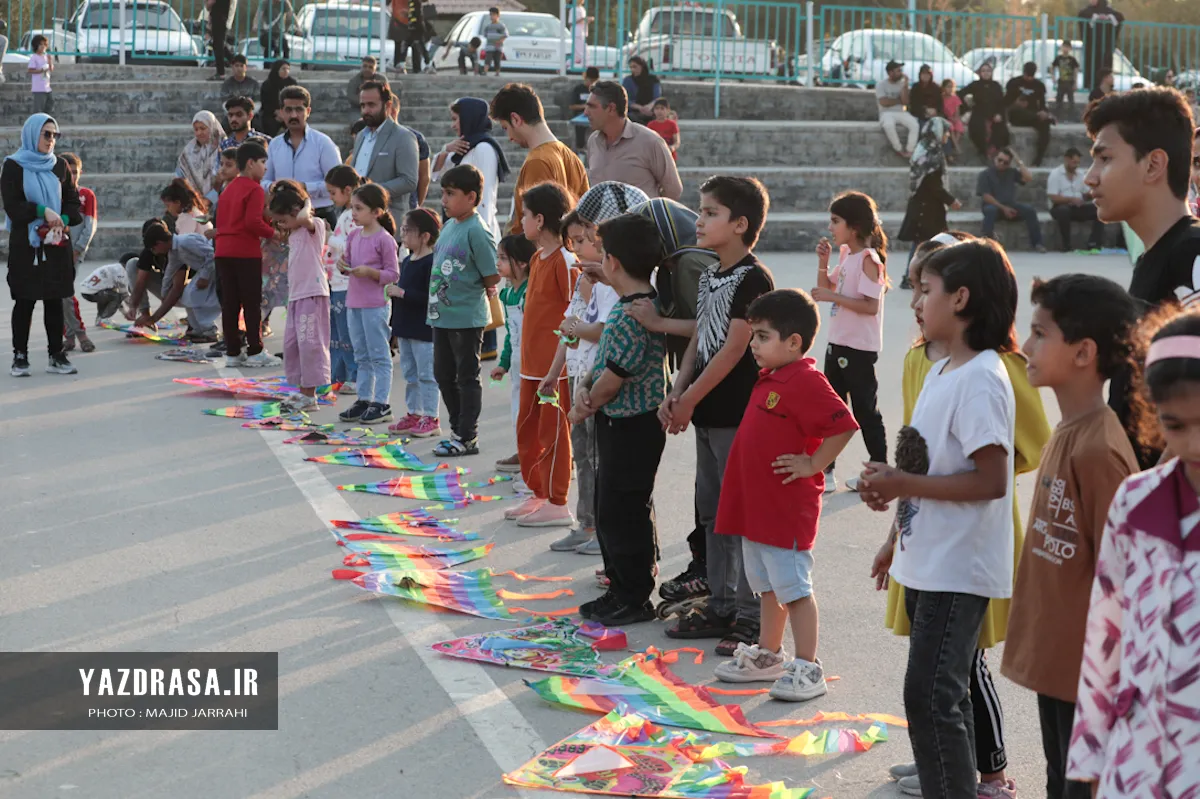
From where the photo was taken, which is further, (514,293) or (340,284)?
(340,284)

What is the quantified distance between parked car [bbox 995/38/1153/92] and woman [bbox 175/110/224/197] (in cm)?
1828

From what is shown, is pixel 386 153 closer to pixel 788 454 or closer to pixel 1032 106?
pixel 788 454

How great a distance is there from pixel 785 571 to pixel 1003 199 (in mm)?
18713

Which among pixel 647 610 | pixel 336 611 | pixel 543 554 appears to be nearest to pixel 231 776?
pixel 336 611

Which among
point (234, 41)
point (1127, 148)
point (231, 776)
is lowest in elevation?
point (231, 776)

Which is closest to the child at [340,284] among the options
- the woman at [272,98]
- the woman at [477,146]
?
the woman at [477,146]

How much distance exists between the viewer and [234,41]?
26547 millimetres

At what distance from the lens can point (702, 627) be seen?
218 inches

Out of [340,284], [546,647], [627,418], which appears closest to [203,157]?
[340,284]

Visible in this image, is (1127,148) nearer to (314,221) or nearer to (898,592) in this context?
(898,592)

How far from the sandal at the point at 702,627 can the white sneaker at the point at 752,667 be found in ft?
1.31

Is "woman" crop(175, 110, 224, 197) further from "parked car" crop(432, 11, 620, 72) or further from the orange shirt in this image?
"parked car" crop(432, 11, 620, 72)

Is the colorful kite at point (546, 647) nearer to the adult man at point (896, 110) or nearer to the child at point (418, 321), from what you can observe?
the child at point (418, 321)

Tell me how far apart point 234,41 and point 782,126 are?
961cm
